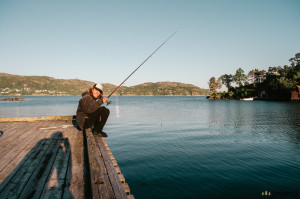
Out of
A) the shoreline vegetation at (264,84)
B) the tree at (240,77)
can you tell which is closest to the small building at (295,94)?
the shoreline vegetation at (264,84)

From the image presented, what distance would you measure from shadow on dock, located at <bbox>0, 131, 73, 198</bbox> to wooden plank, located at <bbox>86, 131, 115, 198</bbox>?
17.3 inches

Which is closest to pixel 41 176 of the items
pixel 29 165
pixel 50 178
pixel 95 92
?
pixel 50 178

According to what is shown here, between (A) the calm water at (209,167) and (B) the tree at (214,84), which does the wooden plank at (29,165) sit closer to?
(A) the calm water at (209,167)

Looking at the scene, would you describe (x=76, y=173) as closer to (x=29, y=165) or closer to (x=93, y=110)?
(x=29, y=165)

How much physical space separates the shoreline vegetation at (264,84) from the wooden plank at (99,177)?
278 ft

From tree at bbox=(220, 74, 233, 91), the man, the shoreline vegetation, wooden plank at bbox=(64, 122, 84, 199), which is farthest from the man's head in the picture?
tree at bbox=(220, 74, 233, 91)

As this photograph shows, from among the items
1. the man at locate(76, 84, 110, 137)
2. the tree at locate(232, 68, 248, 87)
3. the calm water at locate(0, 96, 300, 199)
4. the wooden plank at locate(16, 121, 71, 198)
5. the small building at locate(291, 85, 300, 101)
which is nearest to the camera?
the wooden plank at locate(16, 121, 71, 198)

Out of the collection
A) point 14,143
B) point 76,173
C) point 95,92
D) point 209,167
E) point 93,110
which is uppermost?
point 95,92

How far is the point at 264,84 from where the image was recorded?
9331 centimetres

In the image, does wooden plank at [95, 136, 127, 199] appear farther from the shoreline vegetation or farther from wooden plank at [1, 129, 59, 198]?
the shoreline vegetation

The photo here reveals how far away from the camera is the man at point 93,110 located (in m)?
6.20

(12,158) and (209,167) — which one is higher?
(12,158)

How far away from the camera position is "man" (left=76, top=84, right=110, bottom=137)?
6.20 meters

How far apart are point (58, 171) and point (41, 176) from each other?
32cm
